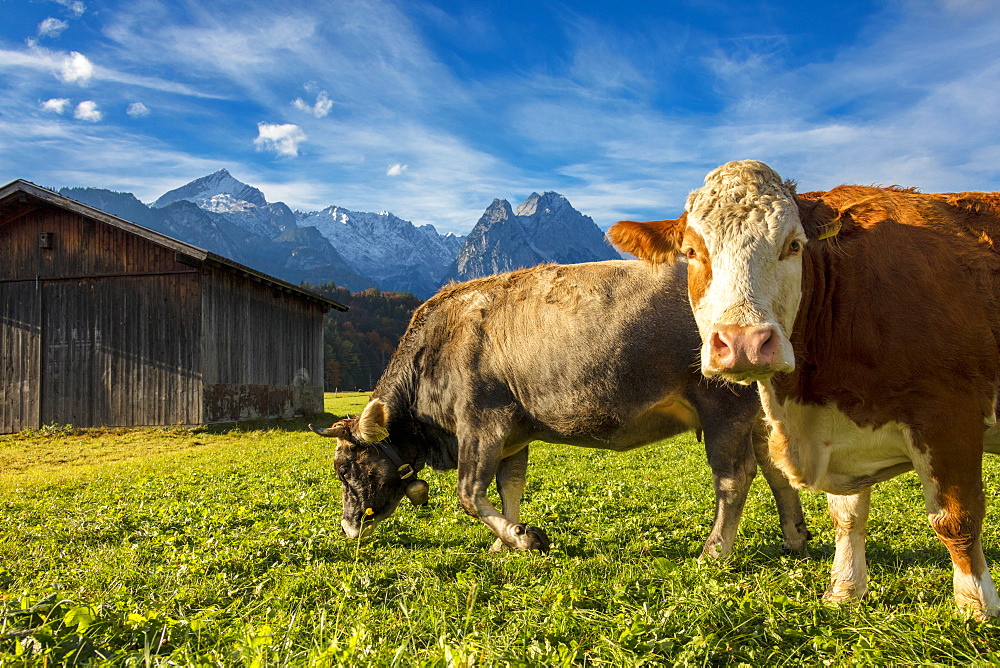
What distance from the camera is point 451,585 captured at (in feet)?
14.9

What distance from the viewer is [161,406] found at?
2058cm

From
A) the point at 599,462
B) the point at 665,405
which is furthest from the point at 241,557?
the point at 599,462

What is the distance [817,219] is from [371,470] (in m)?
5.66

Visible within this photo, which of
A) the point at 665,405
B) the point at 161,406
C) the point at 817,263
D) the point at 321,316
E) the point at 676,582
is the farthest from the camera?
the point at 321,316

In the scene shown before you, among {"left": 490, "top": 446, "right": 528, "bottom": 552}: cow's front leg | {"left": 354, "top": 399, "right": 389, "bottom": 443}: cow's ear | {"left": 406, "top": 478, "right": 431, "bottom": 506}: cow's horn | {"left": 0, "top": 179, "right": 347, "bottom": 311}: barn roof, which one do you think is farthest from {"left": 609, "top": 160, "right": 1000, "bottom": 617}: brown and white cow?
{"left": 0, "top": 179, "right": 347, "bottom": 311}: barn roof

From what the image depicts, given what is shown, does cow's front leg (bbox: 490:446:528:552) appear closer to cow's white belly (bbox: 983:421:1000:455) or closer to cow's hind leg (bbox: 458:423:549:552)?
cow's hind leg (bbox: 458:423:549:552)

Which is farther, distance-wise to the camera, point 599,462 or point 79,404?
point 79,404

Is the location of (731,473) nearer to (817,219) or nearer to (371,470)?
(817,219)

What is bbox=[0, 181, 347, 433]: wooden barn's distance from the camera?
20594 millimetres

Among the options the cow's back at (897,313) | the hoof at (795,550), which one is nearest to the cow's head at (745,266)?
the cow's back at (897,313)

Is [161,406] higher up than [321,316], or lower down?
Result: lower down

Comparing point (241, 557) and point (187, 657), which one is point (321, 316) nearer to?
point (241, 557)

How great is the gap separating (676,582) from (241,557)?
3.73 metres

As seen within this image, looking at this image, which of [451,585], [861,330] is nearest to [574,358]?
[451,585]
